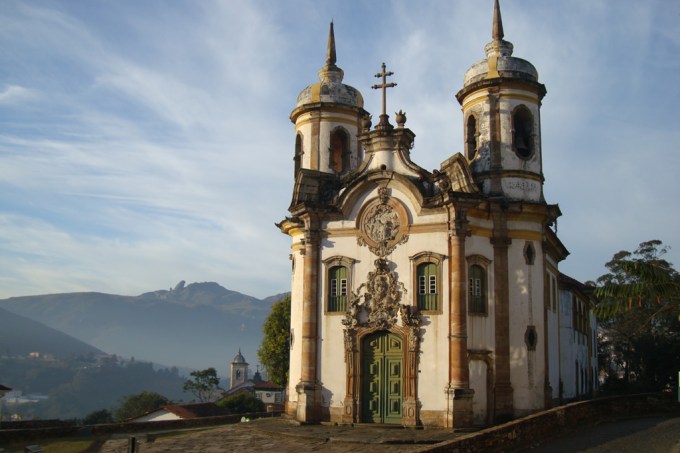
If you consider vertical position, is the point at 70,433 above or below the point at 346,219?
below

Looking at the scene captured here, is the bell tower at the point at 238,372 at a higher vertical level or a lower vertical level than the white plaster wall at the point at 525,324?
lower

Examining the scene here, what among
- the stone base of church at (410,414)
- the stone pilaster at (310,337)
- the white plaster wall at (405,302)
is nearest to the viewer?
the stone base of church at (410,414)

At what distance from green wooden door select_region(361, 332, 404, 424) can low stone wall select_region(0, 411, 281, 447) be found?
6881 mm

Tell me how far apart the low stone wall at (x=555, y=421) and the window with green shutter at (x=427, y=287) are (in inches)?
192

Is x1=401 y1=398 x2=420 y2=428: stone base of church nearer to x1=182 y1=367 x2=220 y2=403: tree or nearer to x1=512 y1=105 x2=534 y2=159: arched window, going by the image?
x1=512 y1=105 x2=534 y2=159: arched window

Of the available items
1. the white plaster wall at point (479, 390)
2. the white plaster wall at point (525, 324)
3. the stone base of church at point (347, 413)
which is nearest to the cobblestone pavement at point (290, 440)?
the stone base of church at point (347, 413)

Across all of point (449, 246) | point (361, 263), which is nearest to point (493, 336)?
point (449, 246)

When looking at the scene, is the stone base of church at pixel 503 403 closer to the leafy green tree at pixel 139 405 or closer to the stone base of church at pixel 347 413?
the stone base of church at pixel 347 413

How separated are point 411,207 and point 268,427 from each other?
802 cm

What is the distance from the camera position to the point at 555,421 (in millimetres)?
18797

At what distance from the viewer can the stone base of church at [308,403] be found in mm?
22766

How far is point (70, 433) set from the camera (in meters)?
21.0

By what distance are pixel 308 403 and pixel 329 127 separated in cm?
1051

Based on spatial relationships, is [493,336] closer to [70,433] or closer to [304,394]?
[304,394]
